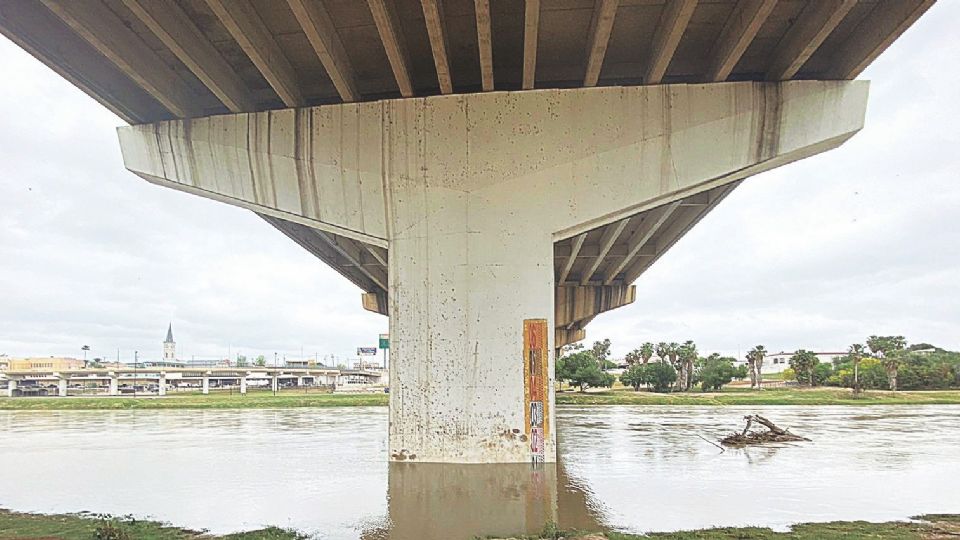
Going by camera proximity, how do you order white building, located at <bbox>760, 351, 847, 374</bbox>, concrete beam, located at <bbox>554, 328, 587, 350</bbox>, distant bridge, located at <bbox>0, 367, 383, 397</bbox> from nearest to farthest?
concrete beam, located at <bbox>554, 328, 587, 350</bbox>
distant bridge, located at <bbox>0, 367, 383, 397</bbox>
white building, located at <bbox>760, 351, 847, 374</bbox>

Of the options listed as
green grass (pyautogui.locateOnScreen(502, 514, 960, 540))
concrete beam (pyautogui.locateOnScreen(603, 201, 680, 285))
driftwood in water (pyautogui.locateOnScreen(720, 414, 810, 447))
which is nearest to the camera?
green grass (pyautogui.locateOnScreen(502, 514, 960, 540))

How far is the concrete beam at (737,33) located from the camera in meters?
10.3

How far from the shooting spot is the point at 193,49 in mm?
11625

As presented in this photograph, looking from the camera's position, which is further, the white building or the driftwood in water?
the white building

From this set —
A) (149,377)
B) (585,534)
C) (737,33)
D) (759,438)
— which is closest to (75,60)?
(737,33)

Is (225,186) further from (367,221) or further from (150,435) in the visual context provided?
(150,435)

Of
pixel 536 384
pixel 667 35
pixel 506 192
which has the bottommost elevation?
pixel 536 384

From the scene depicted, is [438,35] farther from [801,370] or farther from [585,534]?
[801,370]

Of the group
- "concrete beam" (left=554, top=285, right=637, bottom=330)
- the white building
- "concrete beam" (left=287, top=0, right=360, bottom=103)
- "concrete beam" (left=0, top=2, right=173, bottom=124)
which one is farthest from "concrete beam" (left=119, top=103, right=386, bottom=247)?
the white building

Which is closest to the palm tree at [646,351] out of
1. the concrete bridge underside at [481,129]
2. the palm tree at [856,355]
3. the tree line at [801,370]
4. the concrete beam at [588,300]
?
the tree line at [801,370]

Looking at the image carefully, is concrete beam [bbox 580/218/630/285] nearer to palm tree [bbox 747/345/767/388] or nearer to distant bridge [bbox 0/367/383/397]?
palm tree [bbox 747/345/767/388]

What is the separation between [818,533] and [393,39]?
8573mm

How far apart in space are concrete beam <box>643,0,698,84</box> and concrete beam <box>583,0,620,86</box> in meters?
0.82

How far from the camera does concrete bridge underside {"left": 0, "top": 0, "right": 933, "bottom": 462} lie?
1150 cm
